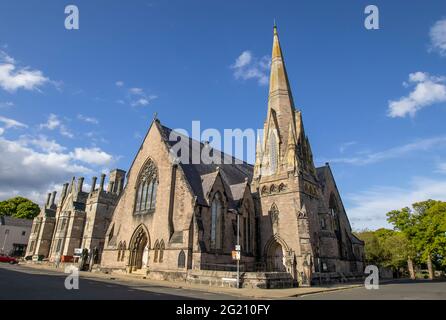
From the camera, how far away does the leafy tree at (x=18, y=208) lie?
3068 inches

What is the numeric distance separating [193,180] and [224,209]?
400 cm

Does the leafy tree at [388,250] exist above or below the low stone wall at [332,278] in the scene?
above

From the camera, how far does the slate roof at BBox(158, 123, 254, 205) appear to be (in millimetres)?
27938

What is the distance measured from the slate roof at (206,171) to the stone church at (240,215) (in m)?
0.15

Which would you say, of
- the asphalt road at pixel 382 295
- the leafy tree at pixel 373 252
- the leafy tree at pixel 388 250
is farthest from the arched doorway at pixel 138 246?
the leafy tree at pixel 373 252

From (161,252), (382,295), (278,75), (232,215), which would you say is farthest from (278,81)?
(382,295)

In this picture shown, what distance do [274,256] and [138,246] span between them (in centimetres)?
1345

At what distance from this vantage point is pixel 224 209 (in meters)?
28.0

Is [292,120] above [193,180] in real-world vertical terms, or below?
above

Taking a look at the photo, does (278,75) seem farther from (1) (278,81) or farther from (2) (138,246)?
(2) (138,246)

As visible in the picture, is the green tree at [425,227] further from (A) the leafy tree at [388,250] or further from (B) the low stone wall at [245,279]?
(B) the low stone wall at [245,279]

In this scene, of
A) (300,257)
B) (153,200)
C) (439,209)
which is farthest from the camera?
(439,209)
